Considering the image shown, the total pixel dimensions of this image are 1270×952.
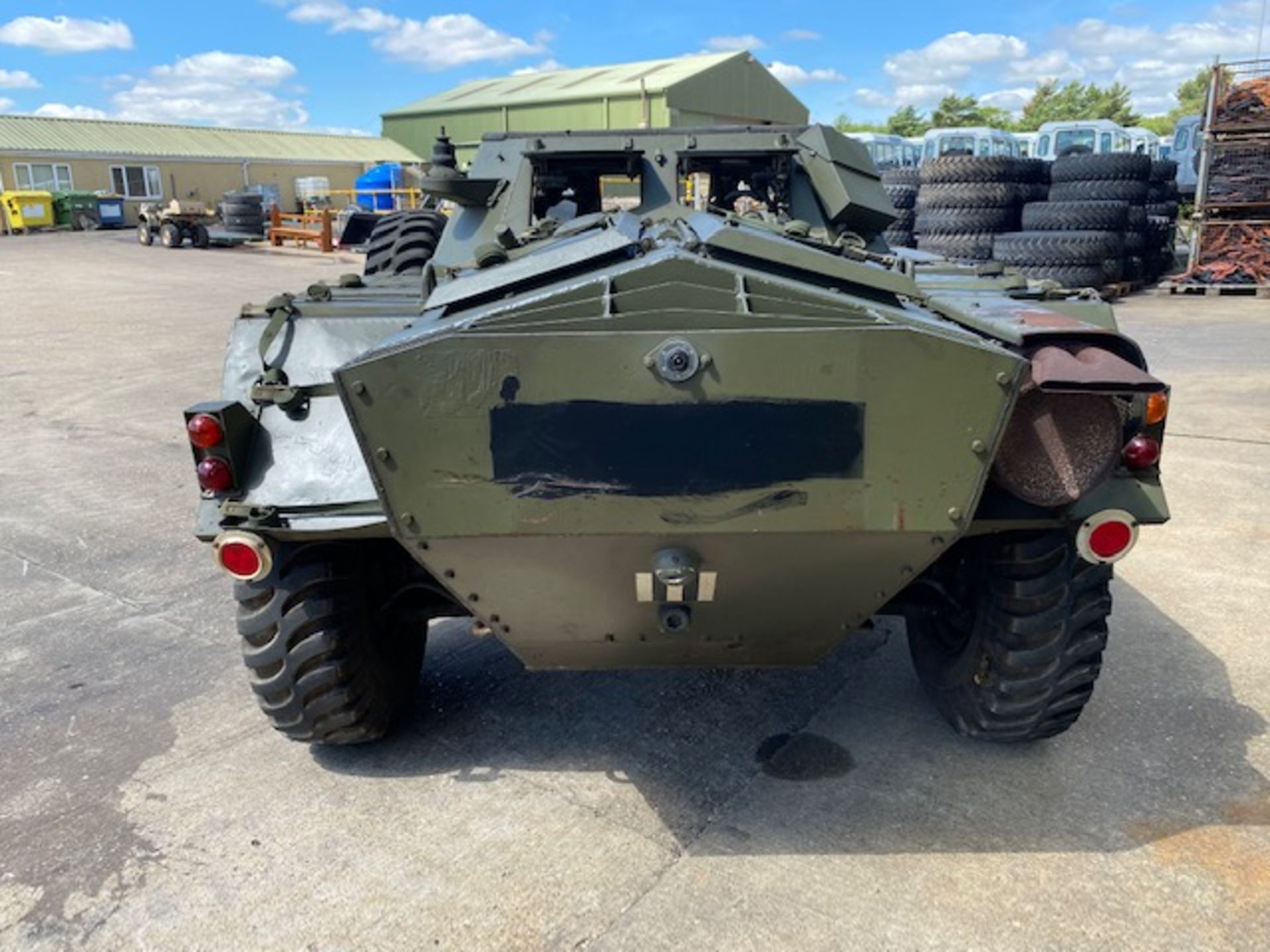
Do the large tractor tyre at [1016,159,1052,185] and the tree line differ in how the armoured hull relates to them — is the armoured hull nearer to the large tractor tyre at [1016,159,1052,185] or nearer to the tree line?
the large tractor tyre at [1016,159,1052,185]

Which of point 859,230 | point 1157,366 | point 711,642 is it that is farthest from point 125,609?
point 1157,366

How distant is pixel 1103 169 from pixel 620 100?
21.7 meters

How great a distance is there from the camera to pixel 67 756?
11.0ft

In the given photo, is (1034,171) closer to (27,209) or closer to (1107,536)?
(1107,536)

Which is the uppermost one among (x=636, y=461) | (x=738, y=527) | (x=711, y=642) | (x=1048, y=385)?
(x=1048, y=385)

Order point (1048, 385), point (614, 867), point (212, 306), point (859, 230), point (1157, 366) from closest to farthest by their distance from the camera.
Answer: point (1048, 385) → point (614, 867) → point (859, 230) → point (1157, 366) → point (212, 306)

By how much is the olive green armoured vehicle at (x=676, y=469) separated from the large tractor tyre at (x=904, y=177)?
47.1 ft

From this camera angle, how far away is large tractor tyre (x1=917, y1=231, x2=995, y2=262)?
15.1 meters

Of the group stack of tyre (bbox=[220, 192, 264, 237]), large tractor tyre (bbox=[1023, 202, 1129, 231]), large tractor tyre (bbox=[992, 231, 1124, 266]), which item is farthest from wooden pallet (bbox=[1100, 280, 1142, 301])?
stack of tyre (bbox=[220, 192, 264, 237])

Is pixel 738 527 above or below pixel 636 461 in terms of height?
below

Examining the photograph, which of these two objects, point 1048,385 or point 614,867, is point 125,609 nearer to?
point 614,867

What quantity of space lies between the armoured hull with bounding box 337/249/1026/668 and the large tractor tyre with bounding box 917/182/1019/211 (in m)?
13.6

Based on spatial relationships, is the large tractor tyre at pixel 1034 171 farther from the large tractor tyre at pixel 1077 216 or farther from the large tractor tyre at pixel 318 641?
the large tractor tyre at pixel 318 641

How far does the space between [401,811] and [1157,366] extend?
9123 mm
